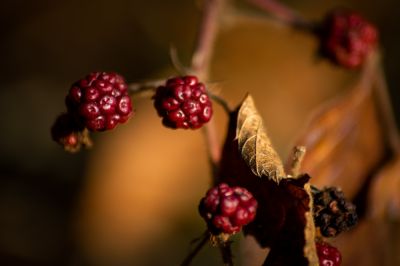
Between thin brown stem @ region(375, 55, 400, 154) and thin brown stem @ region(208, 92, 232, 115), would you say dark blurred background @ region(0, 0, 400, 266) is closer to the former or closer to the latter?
thin brown stem @ region(375, 55, 400, 154)

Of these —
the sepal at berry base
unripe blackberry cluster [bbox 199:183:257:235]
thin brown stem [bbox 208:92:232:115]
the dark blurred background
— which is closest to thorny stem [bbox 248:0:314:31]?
the dark blurred background

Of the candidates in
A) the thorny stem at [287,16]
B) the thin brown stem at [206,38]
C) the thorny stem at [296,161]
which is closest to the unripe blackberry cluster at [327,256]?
the thorny stem at [296,161]

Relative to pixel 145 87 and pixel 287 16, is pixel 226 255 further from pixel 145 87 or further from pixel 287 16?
pixel 287 16

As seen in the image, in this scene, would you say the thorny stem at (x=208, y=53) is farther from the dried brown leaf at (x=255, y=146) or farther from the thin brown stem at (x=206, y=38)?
the dried brown leaf at (x=255, y=146)

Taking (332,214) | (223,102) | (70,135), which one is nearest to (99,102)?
(70,135)

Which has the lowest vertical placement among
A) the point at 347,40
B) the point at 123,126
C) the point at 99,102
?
the point at 123,126

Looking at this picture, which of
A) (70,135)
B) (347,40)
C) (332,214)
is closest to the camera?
(332,214)

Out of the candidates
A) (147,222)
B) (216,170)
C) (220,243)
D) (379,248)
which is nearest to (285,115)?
(147,222)
